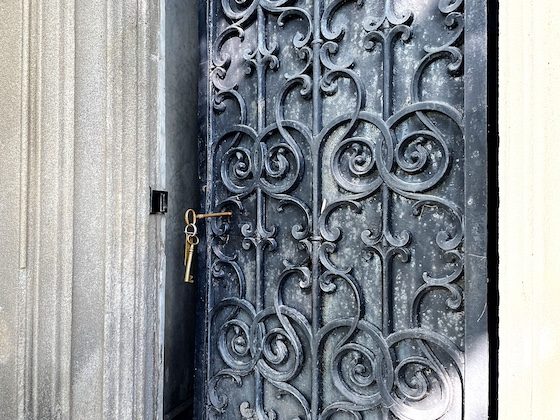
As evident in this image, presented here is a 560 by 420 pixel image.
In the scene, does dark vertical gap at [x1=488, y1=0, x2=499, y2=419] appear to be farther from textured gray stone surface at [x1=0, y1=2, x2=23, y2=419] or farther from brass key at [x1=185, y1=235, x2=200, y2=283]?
textured gray stone surface at [x1=0, y1=2, x2=23, y2=419]

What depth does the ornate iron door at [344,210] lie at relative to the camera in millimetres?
1065

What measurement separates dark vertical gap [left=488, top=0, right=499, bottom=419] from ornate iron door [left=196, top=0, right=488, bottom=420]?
22 mm

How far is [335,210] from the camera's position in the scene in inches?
48.6

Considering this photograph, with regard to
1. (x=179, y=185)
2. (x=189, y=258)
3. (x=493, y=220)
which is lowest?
(x=189, y=258)

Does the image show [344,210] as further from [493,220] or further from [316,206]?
[493,220]

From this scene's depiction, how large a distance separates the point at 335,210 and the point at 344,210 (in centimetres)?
3

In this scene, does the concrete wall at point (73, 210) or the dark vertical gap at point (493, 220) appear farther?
the concrete wall at point (73, 210)

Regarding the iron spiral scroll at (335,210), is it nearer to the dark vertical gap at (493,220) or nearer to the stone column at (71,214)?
the dark vertical gap at (493,220)

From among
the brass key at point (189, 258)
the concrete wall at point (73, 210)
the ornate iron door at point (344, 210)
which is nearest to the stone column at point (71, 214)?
the concrete wall at point (73, 210)

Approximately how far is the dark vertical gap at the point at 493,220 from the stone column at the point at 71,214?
0.93 m

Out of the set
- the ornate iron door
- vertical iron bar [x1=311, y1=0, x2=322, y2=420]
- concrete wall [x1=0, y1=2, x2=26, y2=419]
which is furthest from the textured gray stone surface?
vertical iron bar [x1=311, y1=0, x2=322, y2=420]

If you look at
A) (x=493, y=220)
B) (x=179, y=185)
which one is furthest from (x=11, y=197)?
(x=493, y=220)

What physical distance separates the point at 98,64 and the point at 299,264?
81 cm
